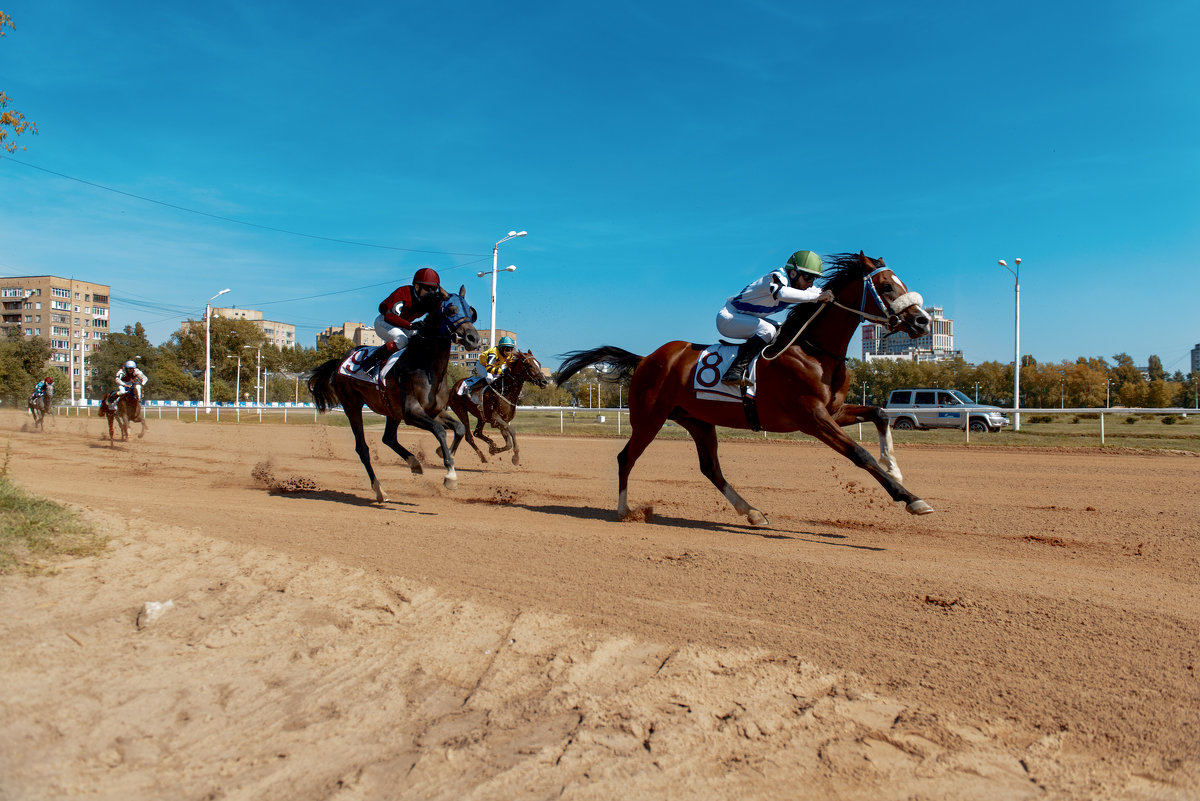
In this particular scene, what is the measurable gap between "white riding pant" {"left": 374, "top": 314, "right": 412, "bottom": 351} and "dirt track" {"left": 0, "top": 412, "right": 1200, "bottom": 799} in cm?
307

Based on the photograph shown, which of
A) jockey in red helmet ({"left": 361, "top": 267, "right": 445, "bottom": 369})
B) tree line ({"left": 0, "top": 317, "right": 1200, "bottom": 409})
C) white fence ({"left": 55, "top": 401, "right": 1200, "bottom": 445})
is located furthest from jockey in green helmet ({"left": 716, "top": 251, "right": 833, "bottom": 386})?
tree line ({"left": 0, "top": 317, "right": 1200, "bottom": 409})

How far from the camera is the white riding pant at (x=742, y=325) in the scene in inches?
294

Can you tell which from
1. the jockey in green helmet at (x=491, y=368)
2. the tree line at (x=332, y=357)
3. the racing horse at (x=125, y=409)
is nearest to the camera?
the jockey in green helmet at (x=491, y=368)

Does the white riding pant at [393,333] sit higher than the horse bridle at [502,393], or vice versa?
the white riding pant at [393,333]

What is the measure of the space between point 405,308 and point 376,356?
0.96m

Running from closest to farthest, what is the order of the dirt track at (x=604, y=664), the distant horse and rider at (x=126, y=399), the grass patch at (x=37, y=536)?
the dirt track at (x=604, y=664) < the grass patch at (x=37, y=536) < the distant horse and rider at (x=126, y=399)

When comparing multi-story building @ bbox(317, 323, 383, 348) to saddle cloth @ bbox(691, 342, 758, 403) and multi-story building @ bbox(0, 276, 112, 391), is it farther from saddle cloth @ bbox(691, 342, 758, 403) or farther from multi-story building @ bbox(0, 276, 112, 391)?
saddle cloth @ bbox(691, 342, 758, 403)

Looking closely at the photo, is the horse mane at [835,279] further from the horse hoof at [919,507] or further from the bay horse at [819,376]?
the horse hoof at [919,507]

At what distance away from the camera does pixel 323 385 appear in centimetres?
1131

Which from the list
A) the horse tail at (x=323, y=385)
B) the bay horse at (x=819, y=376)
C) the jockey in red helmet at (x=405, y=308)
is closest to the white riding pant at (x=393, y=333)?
the jockey in red helmet at (x=405, y=308)

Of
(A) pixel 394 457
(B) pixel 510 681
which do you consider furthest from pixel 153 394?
(B) pixel 510 681

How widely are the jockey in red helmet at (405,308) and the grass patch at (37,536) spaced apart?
415 centimetres

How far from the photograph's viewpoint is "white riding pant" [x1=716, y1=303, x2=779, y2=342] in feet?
24.5

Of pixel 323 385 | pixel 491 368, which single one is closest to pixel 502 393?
pixel 491 368
